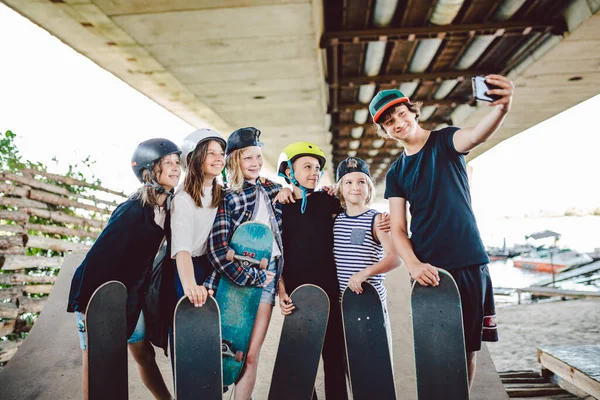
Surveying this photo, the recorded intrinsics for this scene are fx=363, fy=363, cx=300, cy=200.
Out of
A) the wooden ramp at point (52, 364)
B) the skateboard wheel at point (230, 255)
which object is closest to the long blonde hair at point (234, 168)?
the skateboard wheel at point (230, 255)

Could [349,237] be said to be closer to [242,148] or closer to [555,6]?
[242,148]

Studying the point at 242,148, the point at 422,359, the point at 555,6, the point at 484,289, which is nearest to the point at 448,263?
the point at 484,289

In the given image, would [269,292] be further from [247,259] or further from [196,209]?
[196,209]

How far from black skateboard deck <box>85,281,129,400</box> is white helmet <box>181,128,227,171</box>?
0.77m

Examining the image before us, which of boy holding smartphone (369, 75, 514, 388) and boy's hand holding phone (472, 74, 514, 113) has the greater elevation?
boy's hand holding phone (472, 74, 514, 113)

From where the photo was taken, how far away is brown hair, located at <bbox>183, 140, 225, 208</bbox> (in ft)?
6.33

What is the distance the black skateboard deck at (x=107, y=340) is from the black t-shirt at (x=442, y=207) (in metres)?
1.52

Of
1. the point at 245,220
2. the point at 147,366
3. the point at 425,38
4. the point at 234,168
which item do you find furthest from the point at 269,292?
the point at 425,38

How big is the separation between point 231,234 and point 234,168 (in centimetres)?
38

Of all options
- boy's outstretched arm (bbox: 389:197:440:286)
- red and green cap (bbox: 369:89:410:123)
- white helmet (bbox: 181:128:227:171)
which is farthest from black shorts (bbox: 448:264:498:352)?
white helmet (bbox: 181:128:227:171)

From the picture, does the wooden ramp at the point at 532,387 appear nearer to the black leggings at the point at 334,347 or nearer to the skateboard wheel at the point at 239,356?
the black leggings at the point at 334,347

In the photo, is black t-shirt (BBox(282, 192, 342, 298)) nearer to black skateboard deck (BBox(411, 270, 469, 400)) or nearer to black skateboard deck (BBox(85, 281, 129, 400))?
black skateboard deck (BBox(411, 270, 469, 400))

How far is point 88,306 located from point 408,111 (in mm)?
1840

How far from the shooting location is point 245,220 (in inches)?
77.9
